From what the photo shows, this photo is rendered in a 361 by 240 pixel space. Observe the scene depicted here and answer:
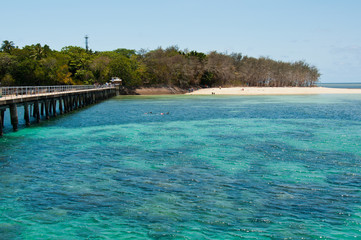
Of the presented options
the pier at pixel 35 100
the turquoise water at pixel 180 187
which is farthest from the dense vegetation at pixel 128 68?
the turquoise water at pixel 180 187

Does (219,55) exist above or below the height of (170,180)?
above

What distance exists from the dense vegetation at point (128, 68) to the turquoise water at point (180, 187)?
2499 inches

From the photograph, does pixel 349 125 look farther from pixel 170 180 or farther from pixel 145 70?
pixel 145 70

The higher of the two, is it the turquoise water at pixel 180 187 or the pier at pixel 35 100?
the pier at pixel 35 100

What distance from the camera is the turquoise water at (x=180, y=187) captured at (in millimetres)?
11273

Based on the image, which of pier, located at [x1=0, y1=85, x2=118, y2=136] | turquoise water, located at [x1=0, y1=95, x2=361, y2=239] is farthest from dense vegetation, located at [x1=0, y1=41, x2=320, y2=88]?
turquoise water, located at [x1=0, y1=95, x2=361, y2=239]

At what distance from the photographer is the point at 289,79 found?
162m

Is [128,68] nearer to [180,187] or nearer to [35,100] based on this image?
[35,100]

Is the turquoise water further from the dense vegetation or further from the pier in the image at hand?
the dense vegetation

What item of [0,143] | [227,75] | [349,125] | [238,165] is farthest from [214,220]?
[227,75]

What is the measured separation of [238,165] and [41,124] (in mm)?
24775

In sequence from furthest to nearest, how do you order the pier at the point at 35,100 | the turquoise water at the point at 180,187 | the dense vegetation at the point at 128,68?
the dense vegetation at the point at 128,68, the pier at the point at 35,100, the turquoise water at the point at 180,187

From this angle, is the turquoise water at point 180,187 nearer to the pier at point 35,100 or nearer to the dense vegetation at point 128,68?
the pier at point 35,100

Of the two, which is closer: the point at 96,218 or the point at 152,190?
the point at 96,218
